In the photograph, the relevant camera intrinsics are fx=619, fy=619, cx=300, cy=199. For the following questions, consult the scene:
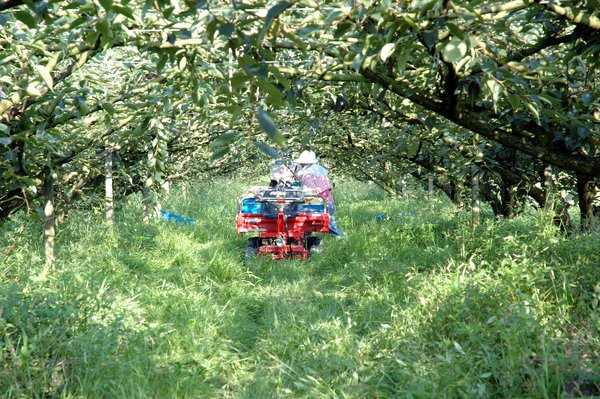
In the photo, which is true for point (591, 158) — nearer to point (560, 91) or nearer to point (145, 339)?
point (560, 91)

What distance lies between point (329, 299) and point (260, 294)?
2.48 feet

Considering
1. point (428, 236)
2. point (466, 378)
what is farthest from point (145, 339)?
point (428, 236)

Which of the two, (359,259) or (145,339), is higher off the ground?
(145,339)

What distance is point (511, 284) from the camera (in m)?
4.26

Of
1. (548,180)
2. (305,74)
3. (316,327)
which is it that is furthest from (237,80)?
(548,180)

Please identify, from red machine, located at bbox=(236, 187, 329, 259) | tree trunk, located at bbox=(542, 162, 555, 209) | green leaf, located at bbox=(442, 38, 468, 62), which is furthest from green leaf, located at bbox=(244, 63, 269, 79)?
red machine, located at bbox=(236, 187, 329, 259)

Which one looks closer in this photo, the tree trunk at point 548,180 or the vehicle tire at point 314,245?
the tree trunk at point 548,180

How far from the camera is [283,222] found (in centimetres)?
927

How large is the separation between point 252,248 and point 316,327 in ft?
14.1

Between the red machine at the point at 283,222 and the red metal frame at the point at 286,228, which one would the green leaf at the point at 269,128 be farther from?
the red metal frame at the point at 286,228

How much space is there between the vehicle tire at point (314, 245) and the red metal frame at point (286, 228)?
8 cm

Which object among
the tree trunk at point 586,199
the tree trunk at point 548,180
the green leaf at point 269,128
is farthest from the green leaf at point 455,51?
the tree trunk at point 548,180

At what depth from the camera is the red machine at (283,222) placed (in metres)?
9.09

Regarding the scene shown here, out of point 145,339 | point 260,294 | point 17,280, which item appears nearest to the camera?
point 145,339
